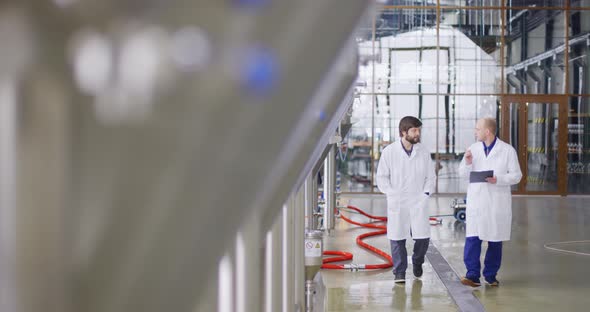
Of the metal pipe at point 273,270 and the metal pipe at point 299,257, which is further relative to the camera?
the metal pipe at point 299,257

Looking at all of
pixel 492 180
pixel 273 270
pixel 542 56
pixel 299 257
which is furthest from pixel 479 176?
pixel 542 56

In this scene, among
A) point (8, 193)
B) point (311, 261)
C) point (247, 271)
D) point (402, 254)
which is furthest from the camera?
point (402, 254)

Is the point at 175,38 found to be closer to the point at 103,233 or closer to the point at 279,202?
the point at 103,233

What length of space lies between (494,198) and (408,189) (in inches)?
30.3

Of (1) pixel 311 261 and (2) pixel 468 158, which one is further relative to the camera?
(2) pixel 468 158

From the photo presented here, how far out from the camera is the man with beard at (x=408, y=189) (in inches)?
238

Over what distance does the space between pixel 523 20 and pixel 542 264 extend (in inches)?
395

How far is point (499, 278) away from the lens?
20.3 feet

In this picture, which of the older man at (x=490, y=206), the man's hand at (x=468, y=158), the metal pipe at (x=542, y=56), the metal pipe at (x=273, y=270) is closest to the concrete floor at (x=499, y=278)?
the older man at (x=490, y=206)

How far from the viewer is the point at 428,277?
620 centimetres

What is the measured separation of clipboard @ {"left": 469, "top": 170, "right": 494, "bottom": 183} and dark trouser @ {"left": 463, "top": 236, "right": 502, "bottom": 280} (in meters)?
0.51

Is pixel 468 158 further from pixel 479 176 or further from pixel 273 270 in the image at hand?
pixel 273 270

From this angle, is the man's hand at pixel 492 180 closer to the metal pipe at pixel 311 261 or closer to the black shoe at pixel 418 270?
the black shoe at pixel 418 270

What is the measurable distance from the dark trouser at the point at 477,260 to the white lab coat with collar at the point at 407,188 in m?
0.43
